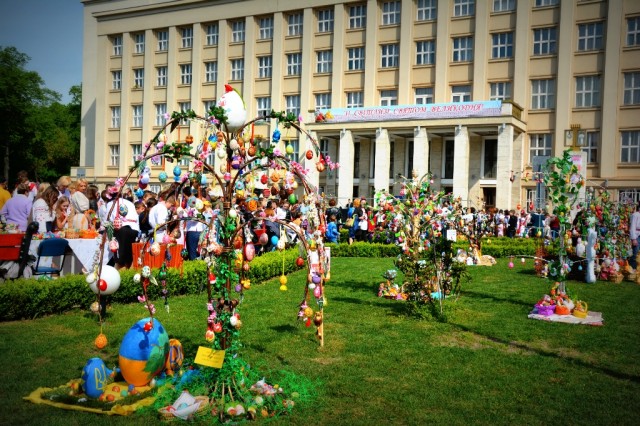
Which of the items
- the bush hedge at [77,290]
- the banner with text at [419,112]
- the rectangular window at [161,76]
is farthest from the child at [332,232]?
the rectangular window at [161,76]

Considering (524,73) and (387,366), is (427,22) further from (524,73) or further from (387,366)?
(387,366)

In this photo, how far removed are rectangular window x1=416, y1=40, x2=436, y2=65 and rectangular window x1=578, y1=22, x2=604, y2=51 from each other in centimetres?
965

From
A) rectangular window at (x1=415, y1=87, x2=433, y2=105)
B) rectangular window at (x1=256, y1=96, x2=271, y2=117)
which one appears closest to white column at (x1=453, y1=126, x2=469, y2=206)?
rectangular window at (x1=415, y1=87, x2=433, y2=105)

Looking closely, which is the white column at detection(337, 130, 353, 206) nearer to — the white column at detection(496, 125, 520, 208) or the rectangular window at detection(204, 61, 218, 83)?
the white column at detection(496, 125, 520, 208)

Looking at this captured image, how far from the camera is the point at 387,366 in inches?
279

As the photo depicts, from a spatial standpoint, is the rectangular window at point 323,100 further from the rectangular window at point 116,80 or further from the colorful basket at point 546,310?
the colorful basket at point 546,310

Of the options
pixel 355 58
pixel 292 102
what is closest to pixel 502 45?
pixel 355 58

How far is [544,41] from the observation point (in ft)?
122

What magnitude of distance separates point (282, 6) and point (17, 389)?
43699 millimetres

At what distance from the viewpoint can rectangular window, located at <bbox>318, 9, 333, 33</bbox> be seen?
4434cm

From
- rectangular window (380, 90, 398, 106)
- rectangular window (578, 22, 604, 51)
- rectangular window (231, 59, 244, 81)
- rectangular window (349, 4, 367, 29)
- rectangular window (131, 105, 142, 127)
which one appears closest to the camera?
rectangular window (578, 22, 604, 51)

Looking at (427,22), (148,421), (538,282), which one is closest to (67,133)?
(427,22)

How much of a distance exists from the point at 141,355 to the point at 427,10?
39781 mm

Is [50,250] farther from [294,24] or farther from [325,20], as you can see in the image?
[294,24]
